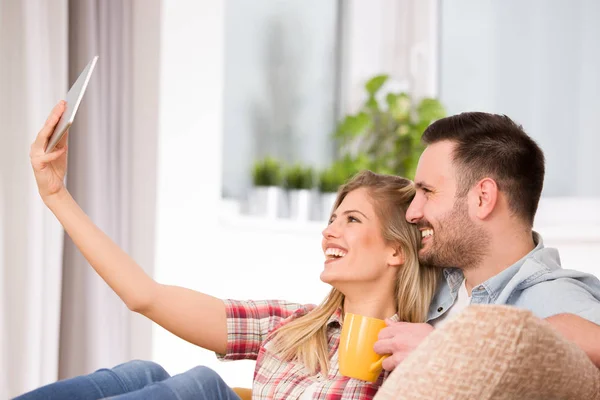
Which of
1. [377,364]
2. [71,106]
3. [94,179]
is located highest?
[71,106]

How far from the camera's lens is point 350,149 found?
13.3 ft

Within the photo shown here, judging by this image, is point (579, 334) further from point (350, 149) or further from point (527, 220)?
point (350, 149)

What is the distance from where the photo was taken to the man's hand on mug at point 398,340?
52.0 inches

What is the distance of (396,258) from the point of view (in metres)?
1.84

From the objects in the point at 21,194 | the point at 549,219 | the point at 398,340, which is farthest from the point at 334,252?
the point at 549,219

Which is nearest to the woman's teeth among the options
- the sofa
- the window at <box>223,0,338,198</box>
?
the sofa

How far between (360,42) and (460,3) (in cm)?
57

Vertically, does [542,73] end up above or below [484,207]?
above

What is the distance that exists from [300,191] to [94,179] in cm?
137

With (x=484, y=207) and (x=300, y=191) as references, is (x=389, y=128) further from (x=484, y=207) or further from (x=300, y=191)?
(x=484, y=207)

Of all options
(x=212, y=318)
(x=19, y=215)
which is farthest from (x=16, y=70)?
(x=212, y=318)

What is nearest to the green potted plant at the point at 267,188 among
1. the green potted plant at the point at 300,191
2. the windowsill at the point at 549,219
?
the green potted plant at the point at 300,191

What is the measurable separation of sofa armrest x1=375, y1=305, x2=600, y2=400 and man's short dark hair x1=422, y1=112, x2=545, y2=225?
76cm

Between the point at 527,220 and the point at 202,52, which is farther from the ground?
the point at 202,52
